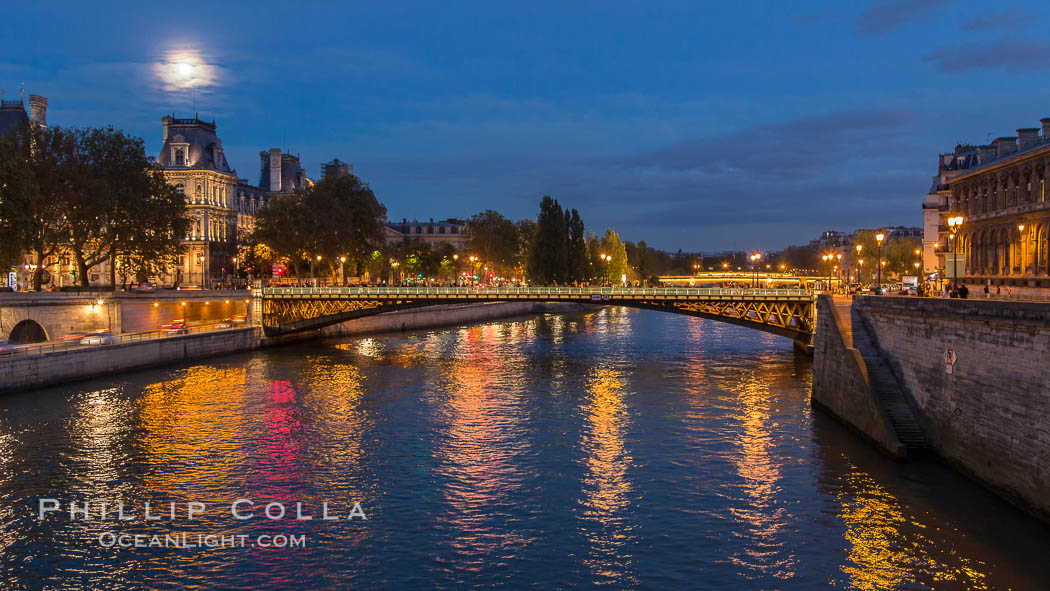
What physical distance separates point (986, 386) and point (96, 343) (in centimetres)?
4660

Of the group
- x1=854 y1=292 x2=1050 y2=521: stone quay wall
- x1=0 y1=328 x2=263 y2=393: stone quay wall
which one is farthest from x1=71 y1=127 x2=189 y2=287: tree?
x1=854 y1=292 x2=1050 y2=521: stone quay wall

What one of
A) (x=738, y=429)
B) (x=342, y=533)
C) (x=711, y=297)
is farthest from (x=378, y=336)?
(x=342, y=533)

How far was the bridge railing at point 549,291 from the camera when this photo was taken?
5592cm

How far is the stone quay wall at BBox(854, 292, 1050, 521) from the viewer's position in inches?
822

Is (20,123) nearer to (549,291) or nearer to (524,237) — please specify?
(549,291)

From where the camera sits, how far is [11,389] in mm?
39969

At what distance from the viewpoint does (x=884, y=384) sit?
102 ft

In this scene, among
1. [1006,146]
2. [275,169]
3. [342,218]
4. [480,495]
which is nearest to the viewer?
[480,495]

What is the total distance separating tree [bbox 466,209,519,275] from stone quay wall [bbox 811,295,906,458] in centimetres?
9127

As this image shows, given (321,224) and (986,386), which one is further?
(321,224)

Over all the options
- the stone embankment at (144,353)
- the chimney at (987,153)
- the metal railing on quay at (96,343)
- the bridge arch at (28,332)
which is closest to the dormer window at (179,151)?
the stone embankment at (144,353)

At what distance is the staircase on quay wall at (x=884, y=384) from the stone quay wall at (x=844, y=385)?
1.18 ft

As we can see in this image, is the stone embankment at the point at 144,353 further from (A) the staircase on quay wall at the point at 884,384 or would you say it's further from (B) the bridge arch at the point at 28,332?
(A) the staircase on quay wall at the point at 884,384

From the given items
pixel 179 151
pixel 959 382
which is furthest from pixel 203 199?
pixel 959 382
